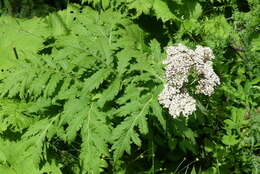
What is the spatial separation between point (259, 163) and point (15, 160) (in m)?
2.11

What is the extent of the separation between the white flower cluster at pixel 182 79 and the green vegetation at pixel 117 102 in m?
0.18

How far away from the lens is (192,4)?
4367 mm

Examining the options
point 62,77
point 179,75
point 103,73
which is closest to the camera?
point 179,75

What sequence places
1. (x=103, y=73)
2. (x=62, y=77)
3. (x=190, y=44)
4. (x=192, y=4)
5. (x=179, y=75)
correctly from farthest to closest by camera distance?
1. (x=192, y=4)
2. (x=190, y=44)
3. (x=62, y=77)
4. (x=103, y=73)
5. (x=179, y=75)

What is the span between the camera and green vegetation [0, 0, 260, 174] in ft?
10.1

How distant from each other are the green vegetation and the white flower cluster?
182 millimetres

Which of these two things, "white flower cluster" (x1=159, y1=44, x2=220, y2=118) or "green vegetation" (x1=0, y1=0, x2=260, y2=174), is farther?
"green vegetation" (x1=0, y1=0, x2=260, y2=174)

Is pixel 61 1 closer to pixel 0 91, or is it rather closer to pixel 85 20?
pixel 85 20

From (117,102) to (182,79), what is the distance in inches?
22.7

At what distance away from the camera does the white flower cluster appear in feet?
9.11

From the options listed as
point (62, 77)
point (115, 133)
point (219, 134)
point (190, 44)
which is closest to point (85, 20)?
point (62, 77)

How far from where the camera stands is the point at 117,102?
3078 millimetres

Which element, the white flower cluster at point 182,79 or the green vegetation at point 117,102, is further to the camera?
the green vegetation at point 117,102

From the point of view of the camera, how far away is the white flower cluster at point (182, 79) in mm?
2775
